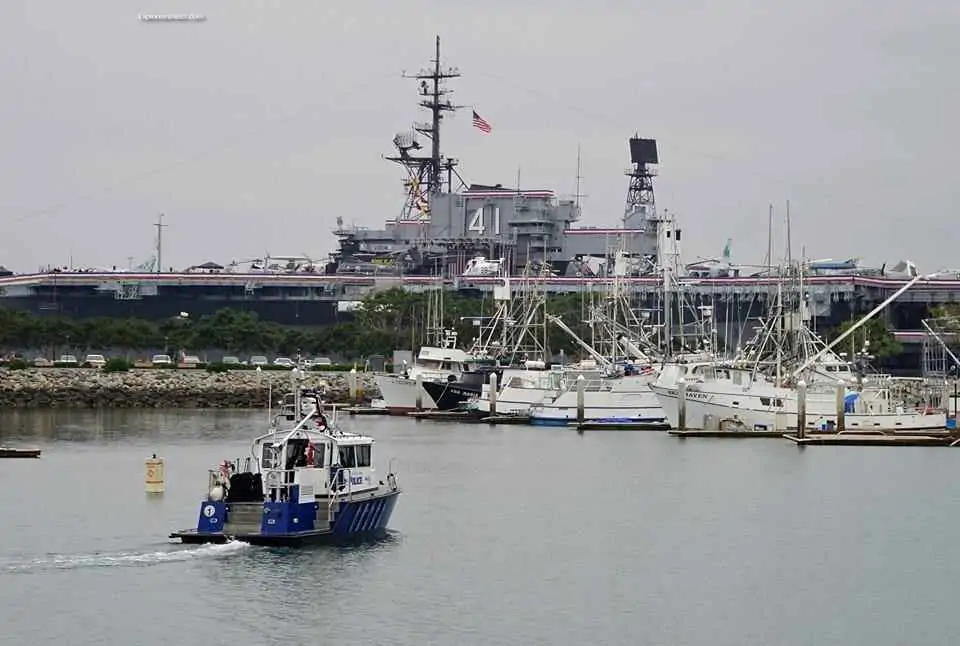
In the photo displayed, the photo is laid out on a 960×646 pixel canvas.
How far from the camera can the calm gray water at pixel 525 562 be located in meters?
31.2

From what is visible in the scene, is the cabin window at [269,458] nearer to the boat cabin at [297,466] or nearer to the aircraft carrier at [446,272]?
the boat cabin at [297,466]

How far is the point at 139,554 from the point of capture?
36.9m

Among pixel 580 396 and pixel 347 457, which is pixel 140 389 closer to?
pixel 580 396

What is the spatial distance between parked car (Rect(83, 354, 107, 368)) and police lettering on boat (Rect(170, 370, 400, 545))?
227 ft

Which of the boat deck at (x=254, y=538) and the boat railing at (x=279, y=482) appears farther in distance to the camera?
the boat railing at (x=279, y=482)

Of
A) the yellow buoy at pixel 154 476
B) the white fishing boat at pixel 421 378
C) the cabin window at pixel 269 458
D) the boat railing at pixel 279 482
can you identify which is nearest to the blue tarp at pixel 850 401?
the white fishing boat at pixel 421 378

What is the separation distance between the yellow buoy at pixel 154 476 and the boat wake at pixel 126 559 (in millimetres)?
11164

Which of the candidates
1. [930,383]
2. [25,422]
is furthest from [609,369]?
[25,422]

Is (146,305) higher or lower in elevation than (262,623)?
higher

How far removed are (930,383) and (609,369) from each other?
2042cm

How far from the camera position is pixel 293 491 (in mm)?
36875

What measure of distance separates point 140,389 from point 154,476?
1949 inches

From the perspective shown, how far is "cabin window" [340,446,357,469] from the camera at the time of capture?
125ft

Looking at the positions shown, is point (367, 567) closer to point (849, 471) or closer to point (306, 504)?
point (306, 504)
